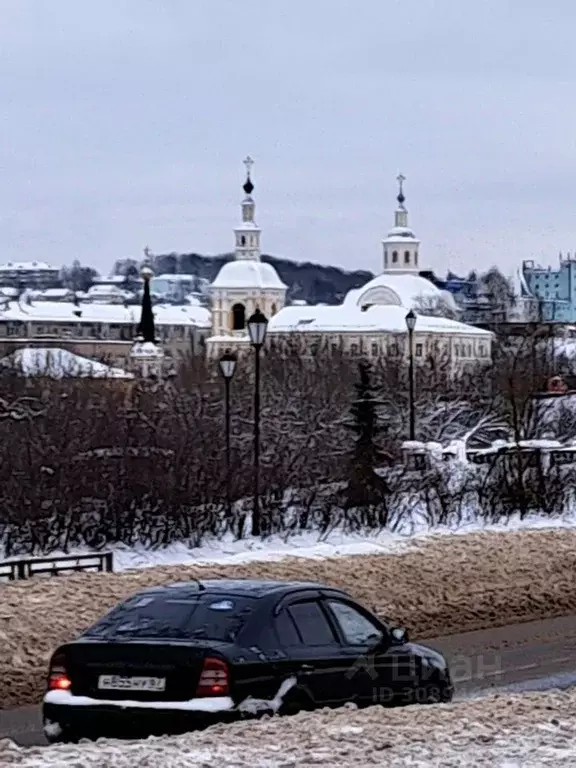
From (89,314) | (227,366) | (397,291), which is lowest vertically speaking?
(227,366)

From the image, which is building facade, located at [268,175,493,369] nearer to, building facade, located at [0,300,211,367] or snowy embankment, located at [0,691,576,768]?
building facade, located at [0,300,211,367]

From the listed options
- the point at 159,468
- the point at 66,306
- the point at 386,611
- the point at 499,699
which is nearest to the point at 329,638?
the point at 499,699

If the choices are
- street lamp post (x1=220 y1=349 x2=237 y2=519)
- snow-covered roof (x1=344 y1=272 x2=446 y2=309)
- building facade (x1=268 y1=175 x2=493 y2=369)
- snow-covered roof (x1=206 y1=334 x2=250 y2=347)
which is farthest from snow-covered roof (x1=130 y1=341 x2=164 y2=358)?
snow-covered roof (x1=344 y1=272 x2=446 y2=309)

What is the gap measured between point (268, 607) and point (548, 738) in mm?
2413

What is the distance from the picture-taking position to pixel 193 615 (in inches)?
457

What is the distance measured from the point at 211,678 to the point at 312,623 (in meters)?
1.36

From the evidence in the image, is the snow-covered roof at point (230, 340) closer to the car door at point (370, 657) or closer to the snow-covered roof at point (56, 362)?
the snow-covered roof at point (56, 362)

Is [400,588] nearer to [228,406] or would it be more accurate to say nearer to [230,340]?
[228,406]

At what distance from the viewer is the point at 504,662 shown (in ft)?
62.1

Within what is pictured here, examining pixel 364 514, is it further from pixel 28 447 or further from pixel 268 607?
pixel 268 607

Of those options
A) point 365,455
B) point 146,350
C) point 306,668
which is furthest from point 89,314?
point 306,668

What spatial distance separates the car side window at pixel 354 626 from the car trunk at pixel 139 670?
1523 millimetres

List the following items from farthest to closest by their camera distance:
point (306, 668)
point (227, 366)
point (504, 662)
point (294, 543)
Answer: point (294, 543)
point (227, 366)
point (504, 662)
point (306, 668)

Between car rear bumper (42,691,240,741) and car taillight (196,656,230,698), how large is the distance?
0.05m
